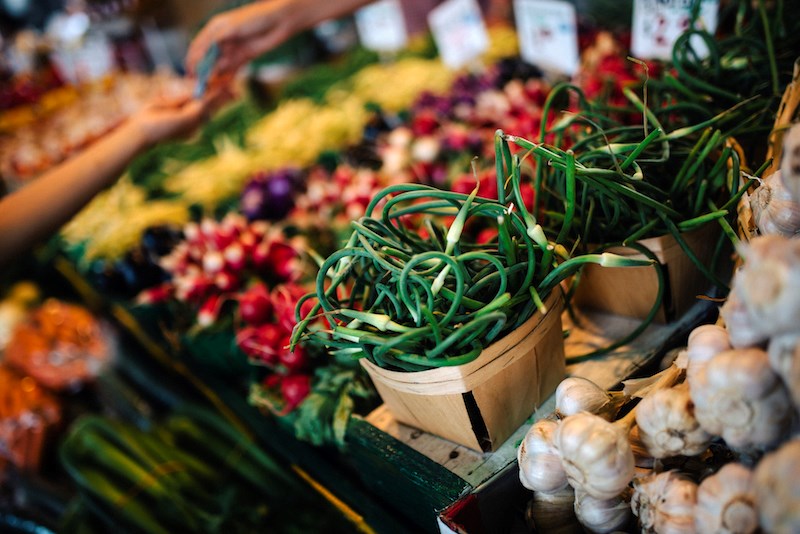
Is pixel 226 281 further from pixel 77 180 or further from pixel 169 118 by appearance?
pixel 169 118

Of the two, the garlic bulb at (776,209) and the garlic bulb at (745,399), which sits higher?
the garlic bulb at (776,209)

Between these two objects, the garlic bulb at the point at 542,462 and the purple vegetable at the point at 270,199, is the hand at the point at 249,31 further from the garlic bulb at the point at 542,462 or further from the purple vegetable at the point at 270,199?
the garlic bulb at the point at 542,462

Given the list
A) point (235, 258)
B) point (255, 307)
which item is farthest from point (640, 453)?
point (235, 258)

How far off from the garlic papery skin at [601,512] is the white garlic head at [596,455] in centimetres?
6

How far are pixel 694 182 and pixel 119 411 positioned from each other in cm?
263

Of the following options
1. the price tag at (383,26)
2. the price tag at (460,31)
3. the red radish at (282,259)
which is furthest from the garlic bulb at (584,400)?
the price tag at (383,26)

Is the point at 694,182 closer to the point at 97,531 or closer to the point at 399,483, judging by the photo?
the point at 399,483

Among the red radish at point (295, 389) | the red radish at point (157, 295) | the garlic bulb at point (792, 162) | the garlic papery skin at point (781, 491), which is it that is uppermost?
the garlic bulb at point (792, 162)

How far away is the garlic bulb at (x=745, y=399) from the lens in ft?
2.13

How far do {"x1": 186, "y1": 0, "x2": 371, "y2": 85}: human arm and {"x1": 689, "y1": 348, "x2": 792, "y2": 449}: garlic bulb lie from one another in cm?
170

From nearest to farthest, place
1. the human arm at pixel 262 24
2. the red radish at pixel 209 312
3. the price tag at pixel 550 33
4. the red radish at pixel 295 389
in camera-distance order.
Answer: the red radish at pixel 295 389
the red radish at pixel 209 312
the human arm at pixel 262 24
the price tag at pixel 550 33

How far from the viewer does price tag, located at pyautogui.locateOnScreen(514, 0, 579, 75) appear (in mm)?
A: 2043

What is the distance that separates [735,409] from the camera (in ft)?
2.18

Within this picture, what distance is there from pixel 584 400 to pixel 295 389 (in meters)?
0.79
